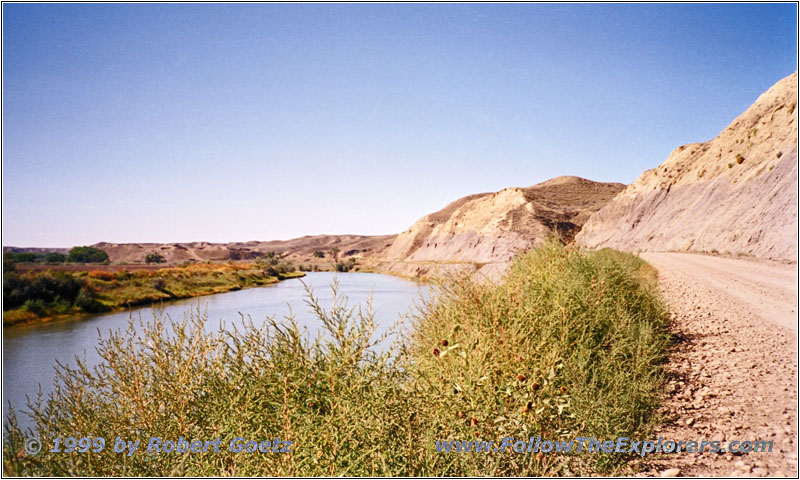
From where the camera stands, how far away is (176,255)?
8381 cm

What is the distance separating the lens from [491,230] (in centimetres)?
5759

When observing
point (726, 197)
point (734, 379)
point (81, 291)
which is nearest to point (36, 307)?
point (81, 291)

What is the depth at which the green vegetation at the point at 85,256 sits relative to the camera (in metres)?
46.3

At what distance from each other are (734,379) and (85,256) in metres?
55.9

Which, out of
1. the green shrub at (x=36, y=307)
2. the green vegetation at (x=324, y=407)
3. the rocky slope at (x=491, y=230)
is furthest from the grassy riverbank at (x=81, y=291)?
the rocky slope at (x=491, y=230)

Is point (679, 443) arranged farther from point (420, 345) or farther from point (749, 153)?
point (749, 153)

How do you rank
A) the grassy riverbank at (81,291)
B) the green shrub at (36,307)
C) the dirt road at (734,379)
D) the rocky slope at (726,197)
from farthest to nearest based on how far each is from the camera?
the grassy riverbank at (81,291) < the green shrub at (36,307) < the rocky slope at (726,197) < the dirt road at (734,379)

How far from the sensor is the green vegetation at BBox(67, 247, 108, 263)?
46.3 meters

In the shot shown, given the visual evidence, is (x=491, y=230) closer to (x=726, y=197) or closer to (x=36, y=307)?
(x=726, y=197)

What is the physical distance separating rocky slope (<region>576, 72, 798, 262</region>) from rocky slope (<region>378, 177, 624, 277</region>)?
6596mm

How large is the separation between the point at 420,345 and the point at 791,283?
11.7m

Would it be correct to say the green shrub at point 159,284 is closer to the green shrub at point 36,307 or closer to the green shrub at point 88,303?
the green shrub at point 88,303

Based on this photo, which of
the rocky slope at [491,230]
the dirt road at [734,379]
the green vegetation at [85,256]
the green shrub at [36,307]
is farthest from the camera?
the rocky slope at [491,230]

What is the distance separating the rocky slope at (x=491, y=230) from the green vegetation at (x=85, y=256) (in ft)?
115
